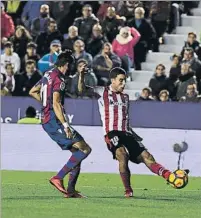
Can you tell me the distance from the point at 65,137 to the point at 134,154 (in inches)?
35.6

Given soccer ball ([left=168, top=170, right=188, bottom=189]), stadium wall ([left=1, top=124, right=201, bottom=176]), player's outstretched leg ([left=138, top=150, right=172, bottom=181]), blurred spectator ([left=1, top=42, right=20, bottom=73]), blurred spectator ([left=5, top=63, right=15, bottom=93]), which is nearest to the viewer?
soccer ball ([left=168, top=170, right=188, bottom=189])

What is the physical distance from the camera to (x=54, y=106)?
1376 centimetres

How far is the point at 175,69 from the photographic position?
22141 millimetres

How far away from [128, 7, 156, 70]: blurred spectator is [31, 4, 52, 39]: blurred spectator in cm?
194

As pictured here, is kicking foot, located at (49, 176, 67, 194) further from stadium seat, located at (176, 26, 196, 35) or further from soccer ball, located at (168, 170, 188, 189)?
stadium seat, located at (176, 26, 196, 35)

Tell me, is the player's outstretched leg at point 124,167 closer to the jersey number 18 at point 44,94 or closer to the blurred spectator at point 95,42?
the jersey number 18 at point 44,94

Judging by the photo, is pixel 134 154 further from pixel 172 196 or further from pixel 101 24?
pixel 101 24

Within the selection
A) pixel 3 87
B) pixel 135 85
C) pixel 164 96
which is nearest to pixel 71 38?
pixel 135 85

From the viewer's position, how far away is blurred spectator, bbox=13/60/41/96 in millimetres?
22953

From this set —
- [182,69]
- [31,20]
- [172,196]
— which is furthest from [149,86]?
[172,196]

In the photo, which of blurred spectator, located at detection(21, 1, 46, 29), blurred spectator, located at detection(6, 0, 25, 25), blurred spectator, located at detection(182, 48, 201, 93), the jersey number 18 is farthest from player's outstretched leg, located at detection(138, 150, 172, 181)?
blurred spectator, located at detection(6, 0, 25, 25)

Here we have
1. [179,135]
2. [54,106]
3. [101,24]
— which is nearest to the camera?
[54,106]

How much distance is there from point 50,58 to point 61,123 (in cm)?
926

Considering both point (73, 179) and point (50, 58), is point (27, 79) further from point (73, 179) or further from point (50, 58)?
point (73, 179)
